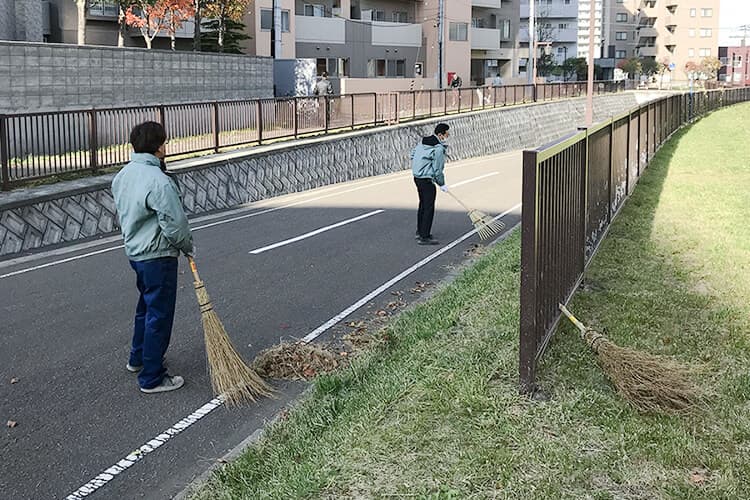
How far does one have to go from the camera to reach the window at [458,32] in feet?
196

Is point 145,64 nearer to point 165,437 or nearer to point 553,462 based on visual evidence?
point 165,437

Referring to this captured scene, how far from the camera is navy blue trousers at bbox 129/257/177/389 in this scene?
247 inches

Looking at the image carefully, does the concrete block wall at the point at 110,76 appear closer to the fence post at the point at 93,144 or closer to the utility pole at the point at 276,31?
the utility pole at the point at 276,31

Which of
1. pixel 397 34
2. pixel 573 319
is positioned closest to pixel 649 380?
Answer: pixel 573 319

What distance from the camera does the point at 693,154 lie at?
23.4 meters

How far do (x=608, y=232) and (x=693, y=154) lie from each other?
13700 mm

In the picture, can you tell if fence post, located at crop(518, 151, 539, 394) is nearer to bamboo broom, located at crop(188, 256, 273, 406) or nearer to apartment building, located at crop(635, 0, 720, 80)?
bamboo broom, located at crop(188, 256, 273, 406)

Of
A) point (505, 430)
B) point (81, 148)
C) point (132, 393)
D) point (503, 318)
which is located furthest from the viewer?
point (81, 148)

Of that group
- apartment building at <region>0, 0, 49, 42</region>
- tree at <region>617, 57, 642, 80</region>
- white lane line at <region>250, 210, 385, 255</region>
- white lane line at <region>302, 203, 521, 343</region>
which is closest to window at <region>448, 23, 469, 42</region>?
apartment building at <region>0, 0, 49, 42</region>

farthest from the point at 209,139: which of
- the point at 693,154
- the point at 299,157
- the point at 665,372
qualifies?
the point at 665,372

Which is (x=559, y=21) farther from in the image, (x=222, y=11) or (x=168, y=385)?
(x=168, y=385)

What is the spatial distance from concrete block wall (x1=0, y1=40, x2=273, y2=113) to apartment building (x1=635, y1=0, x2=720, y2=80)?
297ft

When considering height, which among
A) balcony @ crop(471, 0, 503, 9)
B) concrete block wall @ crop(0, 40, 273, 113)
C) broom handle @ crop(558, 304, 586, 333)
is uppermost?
balcony @ crop(471, 0, 503, 9)

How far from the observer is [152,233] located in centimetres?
621
